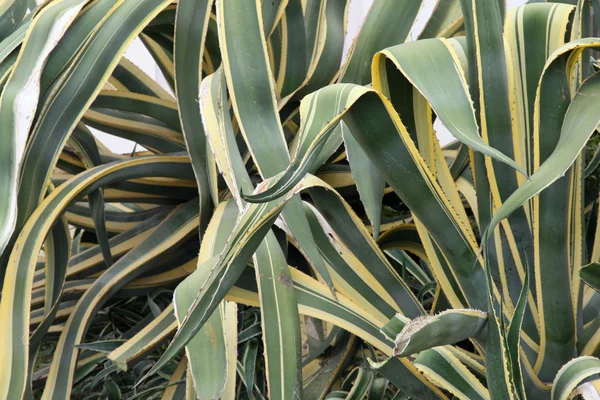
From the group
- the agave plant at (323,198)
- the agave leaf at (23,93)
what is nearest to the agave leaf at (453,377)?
the agave plant at (323,198)

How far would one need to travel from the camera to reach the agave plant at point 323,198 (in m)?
0.42

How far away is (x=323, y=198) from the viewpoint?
58 cm

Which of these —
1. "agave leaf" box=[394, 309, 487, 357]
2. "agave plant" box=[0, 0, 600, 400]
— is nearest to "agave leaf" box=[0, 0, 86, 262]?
"agave plant" box=[0, 0, 600, 400]

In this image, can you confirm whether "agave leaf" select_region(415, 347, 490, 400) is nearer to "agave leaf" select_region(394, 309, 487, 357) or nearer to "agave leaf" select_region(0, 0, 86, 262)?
"agave leaf" select_region(394, 309, 487, 357)

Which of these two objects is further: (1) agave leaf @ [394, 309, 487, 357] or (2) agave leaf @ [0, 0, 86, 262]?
(2) agave leaf @ [0, 0, 86, 262]

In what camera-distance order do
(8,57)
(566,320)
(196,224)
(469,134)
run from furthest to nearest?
(196,224), (8,57), (566,320), (469,134)

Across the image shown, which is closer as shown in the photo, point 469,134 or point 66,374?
point 469,134

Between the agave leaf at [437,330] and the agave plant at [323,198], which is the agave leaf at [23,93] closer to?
the agave plant at [323,198]

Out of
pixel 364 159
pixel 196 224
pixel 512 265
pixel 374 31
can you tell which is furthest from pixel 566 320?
pixel 196 224

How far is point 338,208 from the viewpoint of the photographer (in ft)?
1.91

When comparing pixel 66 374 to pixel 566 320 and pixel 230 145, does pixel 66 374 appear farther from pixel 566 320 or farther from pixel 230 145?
pixel 566 320

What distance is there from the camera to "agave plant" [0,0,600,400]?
0.42m

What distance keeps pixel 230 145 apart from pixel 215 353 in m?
0.16

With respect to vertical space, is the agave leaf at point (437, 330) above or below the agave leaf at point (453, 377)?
above
